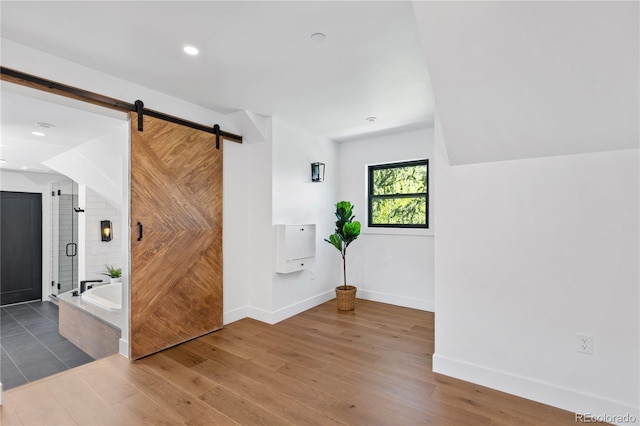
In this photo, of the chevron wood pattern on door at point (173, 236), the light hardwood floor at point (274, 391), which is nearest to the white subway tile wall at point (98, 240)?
the chevron wood pattern on door at point (173, 236)

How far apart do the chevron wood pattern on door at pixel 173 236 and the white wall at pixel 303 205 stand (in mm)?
699

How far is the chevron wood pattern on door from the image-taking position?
2.79 m

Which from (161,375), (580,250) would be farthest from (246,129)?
(580,250)

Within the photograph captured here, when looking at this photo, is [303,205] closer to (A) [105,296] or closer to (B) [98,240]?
(A) [105,296]

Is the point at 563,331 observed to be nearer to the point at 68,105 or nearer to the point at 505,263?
the point at 505,263

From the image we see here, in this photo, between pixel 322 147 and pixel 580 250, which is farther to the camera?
pixel 322 147

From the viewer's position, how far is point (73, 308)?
386cm

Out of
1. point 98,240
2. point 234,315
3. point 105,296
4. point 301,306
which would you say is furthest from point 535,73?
point 98,240

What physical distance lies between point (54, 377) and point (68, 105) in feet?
6.98

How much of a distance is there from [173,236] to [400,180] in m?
3.11

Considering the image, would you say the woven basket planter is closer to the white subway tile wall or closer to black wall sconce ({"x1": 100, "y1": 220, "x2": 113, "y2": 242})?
the white subway tile wall

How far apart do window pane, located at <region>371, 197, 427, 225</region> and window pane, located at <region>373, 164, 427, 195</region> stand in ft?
0.42

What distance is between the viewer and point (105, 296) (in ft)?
14.5

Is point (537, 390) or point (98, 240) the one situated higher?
point (98, 240)
